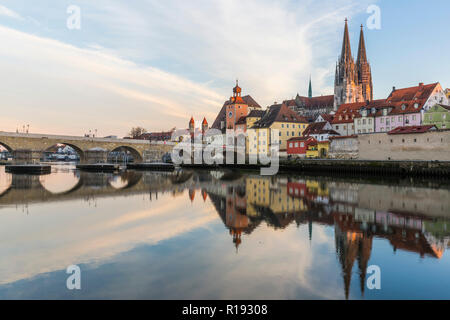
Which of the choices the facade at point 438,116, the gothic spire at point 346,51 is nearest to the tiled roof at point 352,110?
the facade at point 438,116

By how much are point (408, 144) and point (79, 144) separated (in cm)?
5196

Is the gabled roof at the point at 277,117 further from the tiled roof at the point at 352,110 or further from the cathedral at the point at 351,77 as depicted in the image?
the cathedral at the point at 351,77

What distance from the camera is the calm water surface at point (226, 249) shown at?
24.4 ft

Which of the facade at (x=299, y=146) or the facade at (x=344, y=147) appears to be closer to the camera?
the facade at (x=344, y=147)

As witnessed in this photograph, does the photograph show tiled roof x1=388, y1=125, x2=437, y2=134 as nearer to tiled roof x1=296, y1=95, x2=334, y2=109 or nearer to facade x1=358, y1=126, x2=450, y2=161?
facade x1=358, y1=126, x2=450, y2=161

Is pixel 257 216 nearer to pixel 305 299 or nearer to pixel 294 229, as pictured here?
pixel 294 229

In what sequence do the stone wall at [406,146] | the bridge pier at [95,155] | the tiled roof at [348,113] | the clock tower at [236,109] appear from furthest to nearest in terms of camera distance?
the clock tower at [236,109] < the tiled roof at [348,113] < the bridge pier at [95,155] < the stone wall at [406,146]

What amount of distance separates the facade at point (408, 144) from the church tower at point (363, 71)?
6807cm

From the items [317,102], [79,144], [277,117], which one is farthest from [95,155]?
[317,102]

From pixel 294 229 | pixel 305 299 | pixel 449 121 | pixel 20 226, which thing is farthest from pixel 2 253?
pixel 449 121

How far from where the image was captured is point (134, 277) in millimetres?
8086

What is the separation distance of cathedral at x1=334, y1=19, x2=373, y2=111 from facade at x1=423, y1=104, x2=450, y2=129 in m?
50.6

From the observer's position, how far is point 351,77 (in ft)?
343

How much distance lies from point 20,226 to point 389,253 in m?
13.4
